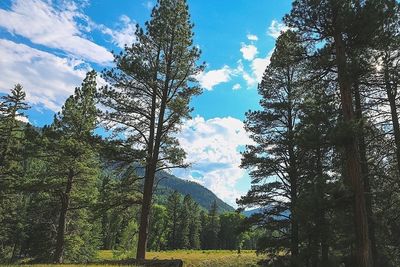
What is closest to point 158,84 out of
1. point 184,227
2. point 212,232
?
Result: point 184,227

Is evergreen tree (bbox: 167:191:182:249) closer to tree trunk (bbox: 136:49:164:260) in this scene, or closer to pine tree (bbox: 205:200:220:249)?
pine tree (bbox: 205:200:220:249)

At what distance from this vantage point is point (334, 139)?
13.6m

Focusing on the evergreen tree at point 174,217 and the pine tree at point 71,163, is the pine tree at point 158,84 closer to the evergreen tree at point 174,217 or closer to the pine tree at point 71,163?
the pine tree at point 71,163

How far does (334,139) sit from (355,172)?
4.47 feet

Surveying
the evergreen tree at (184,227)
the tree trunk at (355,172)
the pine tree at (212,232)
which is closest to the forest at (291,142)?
the tree trunk at (355,172)

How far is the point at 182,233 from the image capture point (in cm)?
9075

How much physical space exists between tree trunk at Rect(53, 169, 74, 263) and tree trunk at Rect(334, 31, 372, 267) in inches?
779

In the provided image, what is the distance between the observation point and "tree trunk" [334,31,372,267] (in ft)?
41.9

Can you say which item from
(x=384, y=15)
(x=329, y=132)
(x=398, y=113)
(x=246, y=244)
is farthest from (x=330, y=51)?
(x=246, y=244)

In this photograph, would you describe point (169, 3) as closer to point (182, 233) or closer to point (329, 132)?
point (329, 132)

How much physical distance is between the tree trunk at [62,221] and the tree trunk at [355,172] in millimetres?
19783

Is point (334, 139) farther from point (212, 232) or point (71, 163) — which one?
point (212, 232)

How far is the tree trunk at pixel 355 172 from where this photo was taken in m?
12.8

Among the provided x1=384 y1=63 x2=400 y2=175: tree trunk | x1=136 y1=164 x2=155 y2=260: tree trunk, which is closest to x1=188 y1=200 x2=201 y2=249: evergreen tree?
x1=136 y1=164 x2=155 y2=260: tree trunk
